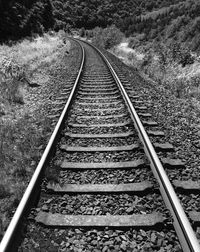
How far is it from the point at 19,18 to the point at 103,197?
27934mm

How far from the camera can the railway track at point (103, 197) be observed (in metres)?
2.89

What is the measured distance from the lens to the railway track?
2891mm

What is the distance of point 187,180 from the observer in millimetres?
3916

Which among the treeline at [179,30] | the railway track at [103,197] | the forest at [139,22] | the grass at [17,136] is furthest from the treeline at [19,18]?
the railway track at [103,197]

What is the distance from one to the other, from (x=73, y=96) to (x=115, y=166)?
155 inches

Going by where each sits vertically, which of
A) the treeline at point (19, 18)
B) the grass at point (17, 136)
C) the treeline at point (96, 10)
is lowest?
the grass at point (17, 136)

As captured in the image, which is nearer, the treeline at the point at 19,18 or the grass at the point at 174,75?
the grass at the point at 174,75

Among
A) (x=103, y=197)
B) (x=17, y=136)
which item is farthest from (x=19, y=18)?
(x=103, y=197)

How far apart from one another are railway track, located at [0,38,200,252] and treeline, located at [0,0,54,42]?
21.4m

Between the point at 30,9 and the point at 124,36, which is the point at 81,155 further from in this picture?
the point at 30,9

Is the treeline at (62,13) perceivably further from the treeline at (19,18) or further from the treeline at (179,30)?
the treeline at (179,30)

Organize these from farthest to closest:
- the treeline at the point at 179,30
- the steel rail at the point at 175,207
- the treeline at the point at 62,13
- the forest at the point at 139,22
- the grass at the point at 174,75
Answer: the treeline at the point at 62,13 → the forest at the point at 139,22 → the treeline at the point at 179,30 → the grass at the point at 174,75 → the steel rail at the point at 175,207

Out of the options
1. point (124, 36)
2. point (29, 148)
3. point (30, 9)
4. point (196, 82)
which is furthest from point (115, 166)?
point (30, 9)

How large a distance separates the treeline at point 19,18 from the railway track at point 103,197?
2137cm
